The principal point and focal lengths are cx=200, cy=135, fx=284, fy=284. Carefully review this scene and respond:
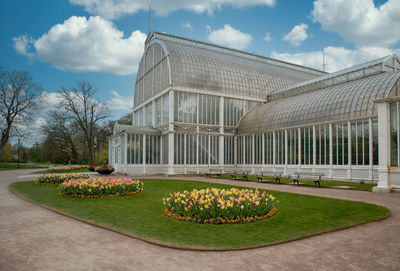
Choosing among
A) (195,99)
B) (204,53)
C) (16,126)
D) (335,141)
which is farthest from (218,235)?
(16,126)

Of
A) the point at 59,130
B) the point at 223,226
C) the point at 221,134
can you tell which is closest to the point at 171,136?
the point at 221,134

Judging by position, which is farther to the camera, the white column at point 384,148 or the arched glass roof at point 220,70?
the arched glass roof at point 220,70

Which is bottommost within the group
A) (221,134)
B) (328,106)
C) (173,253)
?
(173,253)

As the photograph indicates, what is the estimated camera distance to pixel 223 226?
27.6ft

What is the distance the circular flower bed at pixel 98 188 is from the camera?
14789mm

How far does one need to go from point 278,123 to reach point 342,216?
1956 centimetres

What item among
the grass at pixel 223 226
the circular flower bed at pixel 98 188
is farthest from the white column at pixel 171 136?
the grass at pixel 223 226

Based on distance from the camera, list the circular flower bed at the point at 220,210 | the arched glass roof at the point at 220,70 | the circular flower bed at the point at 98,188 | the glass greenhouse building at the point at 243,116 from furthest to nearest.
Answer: the arched glass roof at the point at 220,70 → the glass greenhouse building at the point at 243,116 → the circular flower bed at the point at 98,188 → the circular flower bed at the point at 220,210

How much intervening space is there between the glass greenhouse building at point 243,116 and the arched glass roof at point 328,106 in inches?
3.4

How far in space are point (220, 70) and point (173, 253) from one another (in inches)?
1187

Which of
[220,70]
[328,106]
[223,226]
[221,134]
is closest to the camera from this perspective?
[223,226]

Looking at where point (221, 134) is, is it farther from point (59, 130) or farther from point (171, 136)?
point (59, 130)

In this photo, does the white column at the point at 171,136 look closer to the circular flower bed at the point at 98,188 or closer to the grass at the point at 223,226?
the circular flower bed at the point at 98,188

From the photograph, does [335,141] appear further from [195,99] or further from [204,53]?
[204,53]
